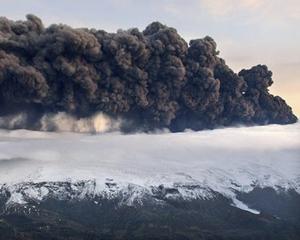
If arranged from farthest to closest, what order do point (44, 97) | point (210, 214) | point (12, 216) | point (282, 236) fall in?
1. point (210, 214)
2. point (12, 216)
3. point (282, 236)
4. point (44, 97)

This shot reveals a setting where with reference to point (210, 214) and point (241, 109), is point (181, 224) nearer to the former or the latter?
point (210, 214)

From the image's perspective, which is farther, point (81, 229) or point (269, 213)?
point (269, 213)

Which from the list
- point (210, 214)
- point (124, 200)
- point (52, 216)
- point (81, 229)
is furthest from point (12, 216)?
point (210, 214)

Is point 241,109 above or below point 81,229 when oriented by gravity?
above

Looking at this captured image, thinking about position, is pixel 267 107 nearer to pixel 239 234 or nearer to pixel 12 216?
pixel 239 234

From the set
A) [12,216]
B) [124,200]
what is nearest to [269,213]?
[124,200]

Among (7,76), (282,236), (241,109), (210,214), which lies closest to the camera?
(7,76)

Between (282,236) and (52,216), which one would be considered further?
(52,216)

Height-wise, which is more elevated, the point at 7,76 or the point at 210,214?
the point at 7,76

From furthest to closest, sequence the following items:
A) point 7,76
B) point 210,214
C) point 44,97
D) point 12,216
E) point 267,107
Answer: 1. point 210,214
2. point 12,216
3. point 267,107
4. point 44,97
5. point 7,76
